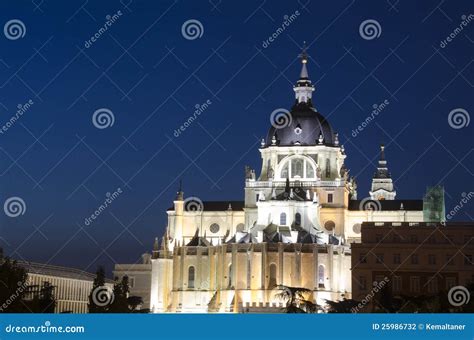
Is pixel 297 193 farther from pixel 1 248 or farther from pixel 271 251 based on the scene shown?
pixel 1 248

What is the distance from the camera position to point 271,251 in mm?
70250

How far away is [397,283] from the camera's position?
194ft

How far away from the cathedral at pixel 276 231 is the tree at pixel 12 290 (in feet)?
90.4

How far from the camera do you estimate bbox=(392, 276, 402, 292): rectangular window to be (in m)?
58.3

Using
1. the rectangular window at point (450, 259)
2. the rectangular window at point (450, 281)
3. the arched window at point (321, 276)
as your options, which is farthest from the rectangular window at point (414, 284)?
the arched window at point (321, 276)

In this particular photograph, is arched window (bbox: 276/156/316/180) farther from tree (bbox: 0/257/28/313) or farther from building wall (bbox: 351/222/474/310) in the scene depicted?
tree (bbox: 0/257/28/313)

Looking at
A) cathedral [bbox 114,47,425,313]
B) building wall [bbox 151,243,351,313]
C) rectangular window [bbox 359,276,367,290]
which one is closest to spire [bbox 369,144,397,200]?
cathedral [bbox 114,47,425,313]

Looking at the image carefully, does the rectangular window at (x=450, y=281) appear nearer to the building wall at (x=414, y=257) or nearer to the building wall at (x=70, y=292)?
the building wall at (x=414, y=257)

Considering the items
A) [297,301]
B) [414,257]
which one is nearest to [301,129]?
[297,301]

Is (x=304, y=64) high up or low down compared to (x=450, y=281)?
up

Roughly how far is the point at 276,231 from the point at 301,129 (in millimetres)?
12431

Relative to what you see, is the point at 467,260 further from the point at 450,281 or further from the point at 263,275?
the point at 263,275

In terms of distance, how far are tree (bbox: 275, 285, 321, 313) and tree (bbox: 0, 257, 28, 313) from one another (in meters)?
11.2
